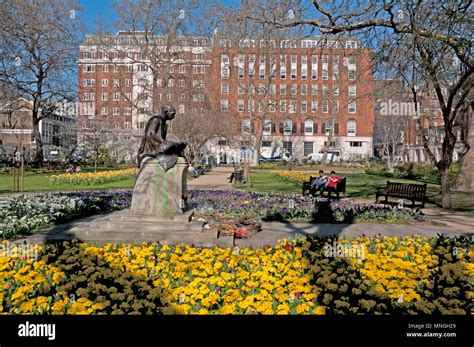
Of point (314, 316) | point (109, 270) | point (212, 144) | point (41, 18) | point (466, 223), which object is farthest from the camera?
point (212, 144)

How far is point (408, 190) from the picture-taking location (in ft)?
43.0

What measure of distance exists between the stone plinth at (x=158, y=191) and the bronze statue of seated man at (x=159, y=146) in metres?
0.10

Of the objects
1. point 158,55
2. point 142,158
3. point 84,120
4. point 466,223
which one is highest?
point 158,55

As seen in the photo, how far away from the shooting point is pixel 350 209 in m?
11.0

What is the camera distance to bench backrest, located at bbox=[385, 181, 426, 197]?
12.7m

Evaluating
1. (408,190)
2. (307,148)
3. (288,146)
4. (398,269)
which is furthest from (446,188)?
(307,148)

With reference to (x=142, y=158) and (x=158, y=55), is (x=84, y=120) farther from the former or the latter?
(x=142, y=158)

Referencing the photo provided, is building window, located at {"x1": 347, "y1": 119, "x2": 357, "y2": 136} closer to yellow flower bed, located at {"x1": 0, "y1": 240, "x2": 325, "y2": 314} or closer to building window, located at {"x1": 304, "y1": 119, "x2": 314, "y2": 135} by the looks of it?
building window, located at {"x1": 304, "y1": 119, "x2": 314, "y2": 135}

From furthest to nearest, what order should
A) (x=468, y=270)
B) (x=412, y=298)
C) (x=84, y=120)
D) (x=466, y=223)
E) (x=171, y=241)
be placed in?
(x=84, y=120)
(x=466, y=223)
(x=171, y=241)
(x=468, y=270)
(x=412, y=298)

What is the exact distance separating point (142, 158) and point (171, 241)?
1.79 m

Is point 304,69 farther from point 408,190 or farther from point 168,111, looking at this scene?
point 168,111

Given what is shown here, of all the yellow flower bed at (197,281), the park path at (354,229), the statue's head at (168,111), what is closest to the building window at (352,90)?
the park path at (354,229)

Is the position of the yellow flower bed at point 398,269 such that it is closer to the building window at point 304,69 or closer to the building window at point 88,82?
the building window at point 304,69

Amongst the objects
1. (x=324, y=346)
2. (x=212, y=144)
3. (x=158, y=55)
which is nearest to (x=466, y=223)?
(x=324, y=346)
